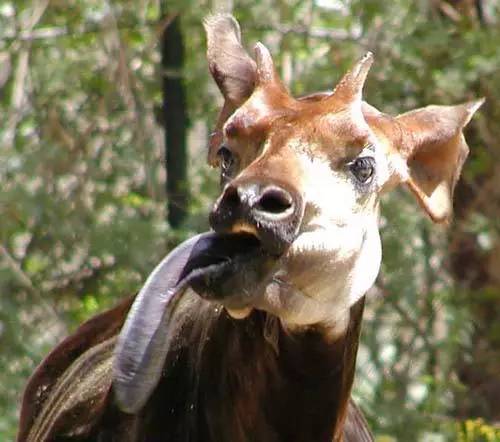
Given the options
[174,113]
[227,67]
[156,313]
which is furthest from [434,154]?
[174,113]

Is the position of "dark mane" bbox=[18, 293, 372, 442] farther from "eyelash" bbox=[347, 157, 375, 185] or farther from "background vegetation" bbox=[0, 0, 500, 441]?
"background vegetation" bbox=[0, 0, 500, 441]

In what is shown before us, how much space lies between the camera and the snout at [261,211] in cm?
351

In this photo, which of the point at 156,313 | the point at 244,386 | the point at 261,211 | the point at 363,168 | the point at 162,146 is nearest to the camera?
the point at 261,211

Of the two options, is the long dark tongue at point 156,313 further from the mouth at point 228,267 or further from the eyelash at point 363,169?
the eyelash at point 363,169

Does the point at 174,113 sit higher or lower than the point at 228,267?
lower

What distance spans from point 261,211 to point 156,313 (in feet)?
1.05

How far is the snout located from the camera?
11.5 feet

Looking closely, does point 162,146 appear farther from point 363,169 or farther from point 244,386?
point 363,169

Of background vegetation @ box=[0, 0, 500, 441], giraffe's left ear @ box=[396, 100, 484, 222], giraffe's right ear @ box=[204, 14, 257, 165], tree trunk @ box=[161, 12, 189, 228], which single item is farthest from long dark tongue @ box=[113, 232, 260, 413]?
tree trunk @ box=[161, 12, 189, 228]

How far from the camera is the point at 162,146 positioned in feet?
24.8

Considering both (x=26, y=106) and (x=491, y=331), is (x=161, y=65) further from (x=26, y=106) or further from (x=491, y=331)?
(x=491, y=331)

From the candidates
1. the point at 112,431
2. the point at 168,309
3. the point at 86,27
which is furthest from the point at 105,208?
the point at 168,309

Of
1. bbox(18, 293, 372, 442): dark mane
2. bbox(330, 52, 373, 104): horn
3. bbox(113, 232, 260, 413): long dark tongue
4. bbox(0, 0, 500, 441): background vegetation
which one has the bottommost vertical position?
bbox(0, 0, 500, 441): background vegetation

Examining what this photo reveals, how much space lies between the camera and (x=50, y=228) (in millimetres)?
7188
